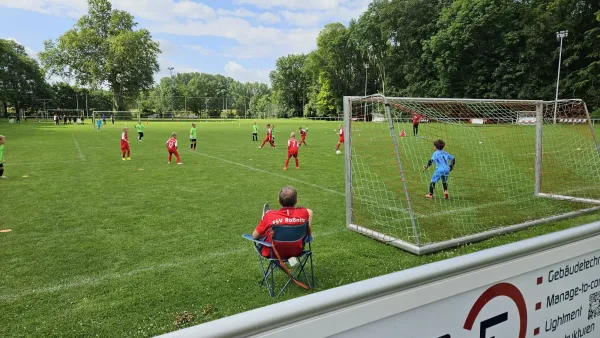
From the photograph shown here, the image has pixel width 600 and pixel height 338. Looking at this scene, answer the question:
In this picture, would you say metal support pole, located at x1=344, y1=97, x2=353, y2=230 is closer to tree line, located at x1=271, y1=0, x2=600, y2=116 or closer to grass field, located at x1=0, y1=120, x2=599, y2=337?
grass field, located at x1=0, y1=120, x2=599, y2=337

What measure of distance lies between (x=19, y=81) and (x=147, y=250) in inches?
3493

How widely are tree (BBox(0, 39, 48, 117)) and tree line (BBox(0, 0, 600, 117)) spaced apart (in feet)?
0.67

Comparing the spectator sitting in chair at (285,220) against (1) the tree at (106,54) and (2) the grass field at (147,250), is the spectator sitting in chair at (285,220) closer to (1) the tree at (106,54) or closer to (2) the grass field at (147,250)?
(2) the grass field at (147,250)

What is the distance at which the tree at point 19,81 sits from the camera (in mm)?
72562

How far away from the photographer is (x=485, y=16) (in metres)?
53.2

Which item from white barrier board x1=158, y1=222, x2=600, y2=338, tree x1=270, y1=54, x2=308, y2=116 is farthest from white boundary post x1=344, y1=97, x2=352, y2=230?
tree x1=270, y1=54, x2=308, y2=116

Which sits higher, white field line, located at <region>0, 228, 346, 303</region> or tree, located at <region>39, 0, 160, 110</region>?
tree, located at <region>39, 0, 160, 110</region>

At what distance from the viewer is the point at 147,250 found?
6562 millimetres

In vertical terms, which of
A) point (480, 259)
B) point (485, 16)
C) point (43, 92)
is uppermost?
point (485, 16)

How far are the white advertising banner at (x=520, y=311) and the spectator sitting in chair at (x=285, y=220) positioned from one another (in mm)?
2790

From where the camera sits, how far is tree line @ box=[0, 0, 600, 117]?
50.0 meters

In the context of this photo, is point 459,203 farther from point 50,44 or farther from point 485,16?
point 50,44

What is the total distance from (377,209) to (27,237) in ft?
23.6

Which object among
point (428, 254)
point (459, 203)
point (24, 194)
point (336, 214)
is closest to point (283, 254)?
point (428, 254)
